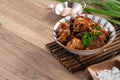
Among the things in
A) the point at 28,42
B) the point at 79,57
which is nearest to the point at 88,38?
the point at 79,57

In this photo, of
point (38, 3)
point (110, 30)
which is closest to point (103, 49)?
point (110, 30)

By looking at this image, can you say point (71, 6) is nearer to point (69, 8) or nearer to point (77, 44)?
point (69, 8)

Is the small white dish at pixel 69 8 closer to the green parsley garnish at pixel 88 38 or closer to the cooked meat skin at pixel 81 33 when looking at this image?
the cooked meat skin at pixel 81 33

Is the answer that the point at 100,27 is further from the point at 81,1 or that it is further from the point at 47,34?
the point at 81,1

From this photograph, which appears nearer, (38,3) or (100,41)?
(100,41)

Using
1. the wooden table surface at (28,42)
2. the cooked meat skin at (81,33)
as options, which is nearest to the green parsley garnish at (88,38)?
the cooked meat skin at (81,33)
